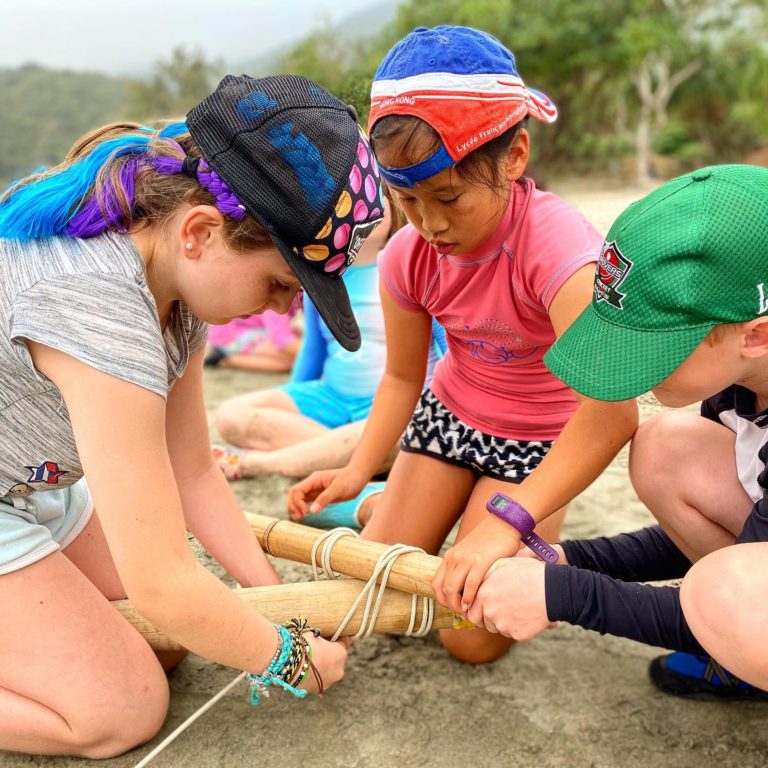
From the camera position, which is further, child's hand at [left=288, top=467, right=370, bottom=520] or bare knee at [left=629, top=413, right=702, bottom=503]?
child's hand at [left=288, top=467, right=370, bottom=520]

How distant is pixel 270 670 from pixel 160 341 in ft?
2.00

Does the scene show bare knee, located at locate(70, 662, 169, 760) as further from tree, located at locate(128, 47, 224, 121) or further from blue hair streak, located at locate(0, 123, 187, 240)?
tree, located at locate(128, 47, 224, 121)

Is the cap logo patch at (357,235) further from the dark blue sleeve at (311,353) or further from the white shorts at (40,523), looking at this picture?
the dark blue sleeve at (311,353)

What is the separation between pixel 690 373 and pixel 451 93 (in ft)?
2.33

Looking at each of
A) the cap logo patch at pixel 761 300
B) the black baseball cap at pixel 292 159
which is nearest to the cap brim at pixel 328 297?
the black baseball cap at pixel 292 159

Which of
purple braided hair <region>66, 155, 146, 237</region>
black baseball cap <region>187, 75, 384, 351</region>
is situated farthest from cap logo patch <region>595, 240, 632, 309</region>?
purple braided hair <region>66, 155, 146, 237</region>

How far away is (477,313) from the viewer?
1.88 metres

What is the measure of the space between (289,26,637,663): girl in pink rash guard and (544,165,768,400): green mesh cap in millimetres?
301

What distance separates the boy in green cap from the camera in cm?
117

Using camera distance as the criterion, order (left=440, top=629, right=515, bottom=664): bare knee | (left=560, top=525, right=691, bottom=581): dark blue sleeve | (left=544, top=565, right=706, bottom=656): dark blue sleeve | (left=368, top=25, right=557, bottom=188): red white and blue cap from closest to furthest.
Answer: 1. (left=544, top=565, right=706, bottom=656): dark blue sleeve
2. (left=368, top=25, right=557, bottom=188): red white and blue cap
3. (left=560, top=525, right=691, bottom=581): dark blue sleeve
4. (left=440, top=629, right=515, bottom=664): bare knee

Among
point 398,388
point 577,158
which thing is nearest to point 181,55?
point 577,158

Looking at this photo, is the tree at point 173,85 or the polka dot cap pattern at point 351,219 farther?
the tree at point 173,85

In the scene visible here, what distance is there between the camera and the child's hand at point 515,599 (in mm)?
1409

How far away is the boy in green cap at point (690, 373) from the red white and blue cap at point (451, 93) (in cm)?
42
